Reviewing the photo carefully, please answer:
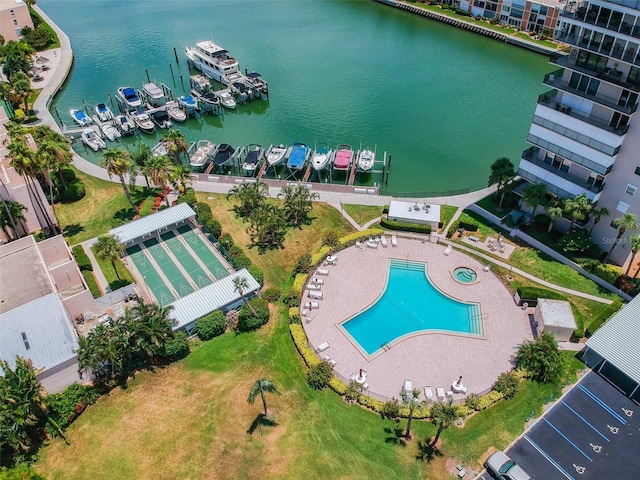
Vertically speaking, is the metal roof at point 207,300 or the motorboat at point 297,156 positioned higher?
the motorboat at point 297,156

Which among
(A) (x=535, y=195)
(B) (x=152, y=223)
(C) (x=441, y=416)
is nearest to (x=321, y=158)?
(B) (x=152, y=223)

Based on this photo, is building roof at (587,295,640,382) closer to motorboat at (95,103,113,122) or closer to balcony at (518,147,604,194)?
balcony at (518,147,604,194)

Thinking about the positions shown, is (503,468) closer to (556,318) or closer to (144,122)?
(556,318)

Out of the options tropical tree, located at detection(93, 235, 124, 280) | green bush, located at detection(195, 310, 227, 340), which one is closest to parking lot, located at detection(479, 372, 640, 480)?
green bush, located at detection(195, 310, 227, 340)

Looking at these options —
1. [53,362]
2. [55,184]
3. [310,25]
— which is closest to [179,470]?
[53,362]

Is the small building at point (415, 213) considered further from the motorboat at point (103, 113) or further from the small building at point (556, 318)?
the motorboat at point (103, 113)

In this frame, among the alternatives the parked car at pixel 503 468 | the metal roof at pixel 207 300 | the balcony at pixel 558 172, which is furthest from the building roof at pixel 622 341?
the metal roof at pixel 207 300
